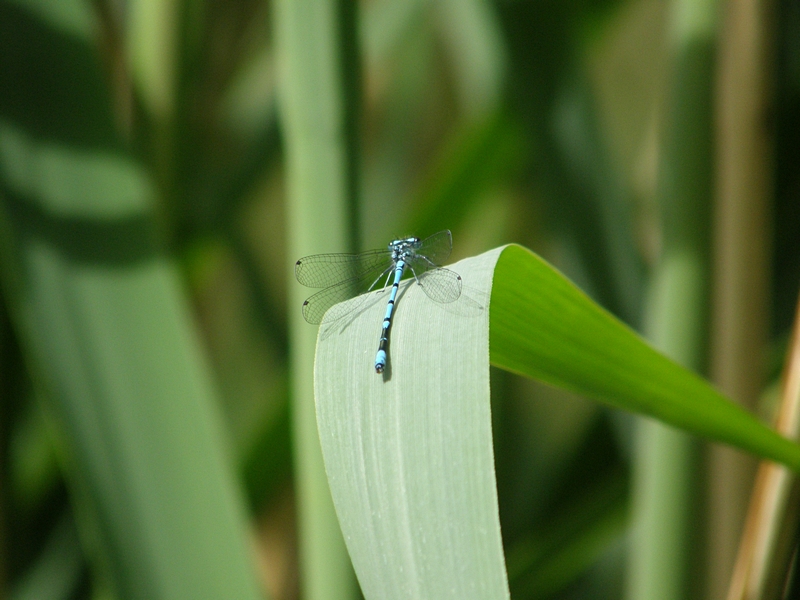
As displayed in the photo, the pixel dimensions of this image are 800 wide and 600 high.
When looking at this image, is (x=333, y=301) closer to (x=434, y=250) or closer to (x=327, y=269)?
(x=327, y=269)

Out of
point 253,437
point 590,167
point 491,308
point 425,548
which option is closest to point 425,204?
point 590,167

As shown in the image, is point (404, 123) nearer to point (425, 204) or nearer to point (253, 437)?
point (425, 204)

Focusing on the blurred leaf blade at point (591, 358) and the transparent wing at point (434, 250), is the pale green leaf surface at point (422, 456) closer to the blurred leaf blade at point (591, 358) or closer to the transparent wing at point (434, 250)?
the blurred leaf blade at point (591, 358)

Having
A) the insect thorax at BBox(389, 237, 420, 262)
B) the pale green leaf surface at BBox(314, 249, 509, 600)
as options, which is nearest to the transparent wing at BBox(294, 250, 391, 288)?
the pale green leaf surface at BBox(314, 249, 509, 600)

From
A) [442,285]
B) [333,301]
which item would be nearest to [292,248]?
[333,301]

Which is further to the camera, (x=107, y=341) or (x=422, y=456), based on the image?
(x=107, y=341)

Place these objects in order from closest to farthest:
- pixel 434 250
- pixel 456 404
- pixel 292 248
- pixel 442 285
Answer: pixel 456 404
pixel 442 285
pixel 292 248
pixel 434 250

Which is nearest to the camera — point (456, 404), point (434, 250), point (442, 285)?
point (456, 404)
